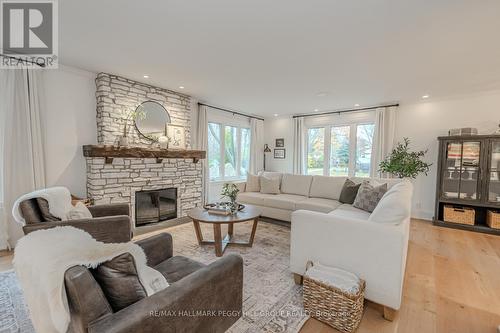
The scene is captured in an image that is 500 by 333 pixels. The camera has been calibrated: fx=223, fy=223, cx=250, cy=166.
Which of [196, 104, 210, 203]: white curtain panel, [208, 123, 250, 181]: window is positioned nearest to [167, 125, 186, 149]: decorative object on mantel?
[196, 104, 210, 203]: white curtain panel

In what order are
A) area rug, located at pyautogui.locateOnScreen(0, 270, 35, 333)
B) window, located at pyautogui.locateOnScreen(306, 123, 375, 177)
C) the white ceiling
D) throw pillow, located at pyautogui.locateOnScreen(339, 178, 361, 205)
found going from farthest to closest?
1. window, located at pyautogui.locateOnScreen(306, 123, 375, 177)
2. throw pillow, located at pyautogui.locateOnScreen(339, 178, 361, 205)
3. the white ceiling
4. area rug, located at pyautogui.locateOnScreen(0, 270, 35, 333)

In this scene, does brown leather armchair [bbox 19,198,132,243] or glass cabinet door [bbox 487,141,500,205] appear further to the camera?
glass cabinet door [bbox 487,141,500,205]

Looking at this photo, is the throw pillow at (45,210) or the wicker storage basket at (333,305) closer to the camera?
the wicker storage basket at (333,305)

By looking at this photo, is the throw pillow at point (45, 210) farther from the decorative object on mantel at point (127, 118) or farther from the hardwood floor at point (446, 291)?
the hardwood floor at point (446, 291)

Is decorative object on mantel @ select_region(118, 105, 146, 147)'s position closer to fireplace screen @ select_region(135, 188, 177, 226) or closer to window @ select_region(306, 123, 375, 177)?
fireplace screen @ select_region(135, 188, 177, 226)

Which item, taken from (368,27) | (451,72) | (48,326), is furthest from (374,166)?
(48,326)

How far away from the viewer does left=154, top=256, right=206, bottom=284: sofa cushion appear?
4.84ft

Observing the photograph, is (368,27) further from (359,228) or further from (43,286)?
(43,286)

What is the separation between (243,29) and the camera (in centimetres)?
213

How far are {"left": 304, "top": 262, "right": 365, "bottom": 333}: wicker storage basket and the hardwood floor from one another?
0.07m

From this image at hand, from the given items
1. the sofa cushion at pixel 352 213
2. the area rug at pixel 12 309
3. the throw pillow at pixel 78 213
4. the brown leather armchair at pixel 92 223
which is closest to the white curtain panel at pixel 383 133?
the sofa cushion at pixel 352 213

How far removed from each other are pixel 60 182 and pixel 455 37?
5029 millimetres

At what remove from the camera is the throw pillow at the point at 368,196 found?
306cm

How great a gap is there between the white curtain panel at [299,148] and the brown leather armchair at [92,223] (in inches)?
187
